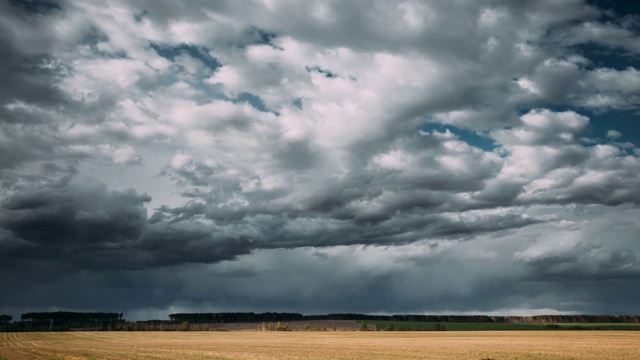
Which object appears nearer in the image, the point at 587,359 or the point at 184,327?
the point at 587,359

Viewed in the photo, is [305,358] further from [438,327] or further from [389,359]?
[438,327]

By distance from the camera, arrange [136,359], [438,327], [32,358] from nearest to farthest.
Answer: [136,359] < [32,358] < [438,327]

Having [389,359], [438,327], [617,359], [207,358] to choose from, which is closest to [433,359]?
[389,359]

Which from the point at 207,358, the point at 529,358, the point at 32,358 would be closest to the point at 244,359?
the point at 207,358

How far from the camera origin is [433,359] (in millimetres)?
46469

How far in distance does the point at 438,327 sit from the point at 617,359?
479ft

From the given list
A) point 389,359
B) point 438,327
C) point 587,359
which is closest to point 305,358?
point 389,359

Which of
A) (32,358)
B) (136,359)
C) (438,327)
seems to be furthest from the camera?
(438,327)

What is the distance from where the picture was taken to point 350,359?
45406mm

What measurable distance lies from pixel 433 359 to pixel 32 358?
38.1 meters

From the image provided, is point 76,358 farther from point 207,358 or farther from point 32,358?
point 207,358

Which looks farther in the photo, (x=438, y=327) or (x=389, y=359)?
(x=438, y=327)

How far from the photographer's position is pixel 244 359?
45.6 m

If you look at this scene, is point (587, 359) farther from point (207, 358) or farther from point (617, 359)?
point (207, 358)
